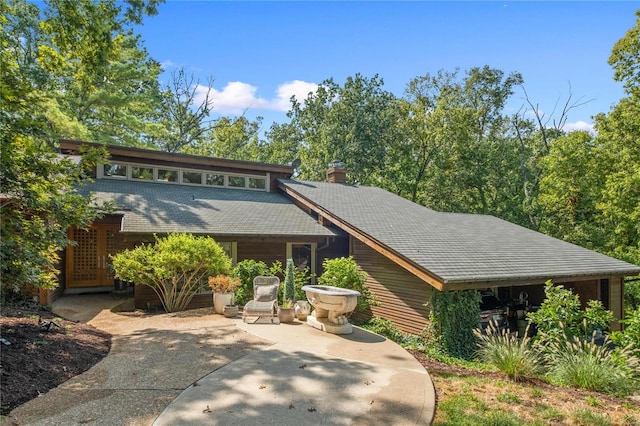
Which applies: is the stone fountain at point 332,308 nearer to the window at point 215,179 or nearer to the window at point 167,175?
the window at point 215,179

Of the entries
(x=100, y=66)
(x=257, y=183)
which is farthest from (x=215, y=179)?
(x=100, y=66)

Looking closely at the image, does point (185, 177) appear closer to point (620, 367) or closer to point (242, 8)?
point (242, 8)

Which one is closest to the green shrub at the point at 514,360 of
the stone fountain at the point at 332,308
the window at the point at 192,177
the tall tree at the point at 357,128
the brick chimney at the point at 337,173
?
the stone fountain at the point at 332,308

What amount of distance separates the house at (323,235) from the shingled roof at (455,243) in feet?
0.17

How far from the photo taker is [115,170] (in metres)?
14.9

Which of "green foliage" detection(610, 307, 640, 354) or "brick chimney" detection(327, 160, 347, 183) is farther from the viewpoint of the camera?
"brick chimney" detection(327, 160, 347, 183)

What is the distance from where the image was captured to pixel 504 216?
2748 cm

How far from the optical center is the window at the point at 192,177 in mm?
16391

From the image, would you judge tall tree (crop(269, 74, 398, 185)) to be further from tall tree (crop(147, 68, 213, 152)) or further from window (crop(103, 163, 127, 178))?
window (crop(103, 163, 127, 178))

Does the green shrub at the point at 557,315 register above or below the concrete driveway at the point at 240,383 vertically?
above

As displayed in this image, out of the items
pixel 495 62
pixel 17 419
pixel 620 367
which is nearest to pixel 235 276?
pixel 17 419

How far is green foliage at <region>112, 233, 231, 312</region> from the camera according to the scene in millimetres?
9398

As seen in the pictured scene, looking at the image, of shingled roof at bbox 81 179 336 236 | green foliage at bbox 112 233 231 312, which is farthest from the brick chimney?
green foliage at bbox 112 233 231 312

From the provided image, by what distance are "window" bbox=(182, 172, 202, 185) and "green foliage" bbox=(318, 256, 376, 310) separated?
28.2 feet
